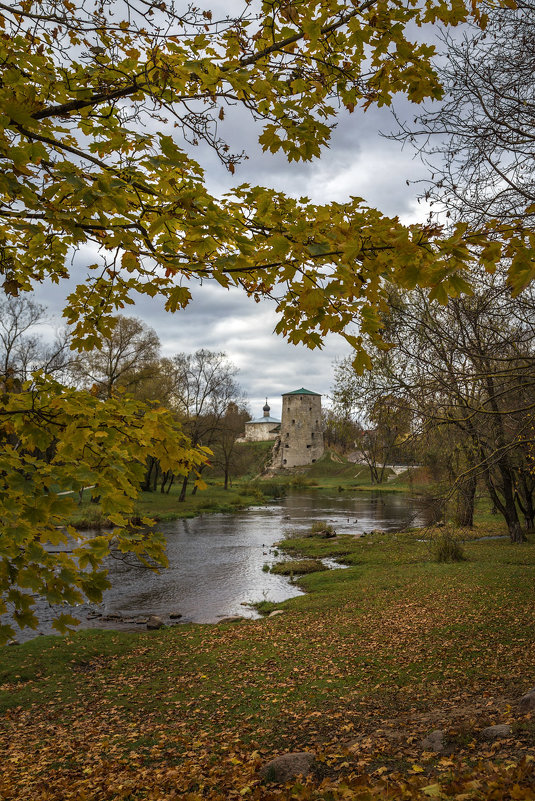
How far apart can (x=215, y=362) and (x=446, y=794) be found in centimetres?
4157

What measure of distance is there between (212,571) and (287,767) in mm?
13037

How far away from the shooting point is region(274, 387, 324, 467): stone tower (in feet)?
241

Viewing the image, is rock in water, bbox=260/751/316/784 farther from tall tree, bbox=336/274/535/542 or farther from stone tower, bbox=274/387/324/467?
stone tower, bbox=274/387/324/467

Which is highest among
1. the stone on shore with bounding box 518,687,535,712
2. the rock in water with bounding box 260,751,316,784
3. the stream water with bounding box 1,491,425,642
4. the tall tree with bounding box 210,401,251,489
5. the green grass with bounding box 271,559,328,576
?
the tall tree with bounding box 210,401,251,489

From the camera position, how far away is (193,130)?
146 inches

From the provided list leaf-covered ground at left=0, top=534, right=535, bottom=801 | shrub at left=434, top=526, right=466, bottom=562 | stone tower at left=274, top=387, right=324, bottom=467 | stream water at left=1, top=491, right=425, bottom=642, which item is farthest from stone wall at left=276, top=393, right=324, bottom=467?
leaf-covered ground at left=0, top=534, right=535, bottom=801

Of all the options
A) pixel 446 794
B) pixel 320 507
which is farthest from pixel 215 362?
pixel 446 794

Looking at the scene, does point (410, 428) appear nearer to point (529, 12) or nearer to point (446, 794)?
point (529, 12)

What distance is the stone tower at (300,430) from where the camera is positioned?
241 feet

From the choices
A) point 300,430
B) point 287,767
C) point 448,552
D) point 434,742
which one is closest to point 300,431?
point 300,430

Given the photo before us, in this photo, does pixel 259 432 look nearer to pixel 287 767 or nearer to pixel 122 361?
Answer: pixel 122 361

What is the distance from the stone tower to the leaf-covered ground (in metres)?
61.5

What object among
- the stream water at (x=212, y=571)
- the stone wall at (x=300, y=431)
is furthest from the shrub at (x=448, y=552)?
the stone wall at (x=300, y=431)

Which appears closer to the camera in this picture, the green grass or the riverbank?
the green grass
